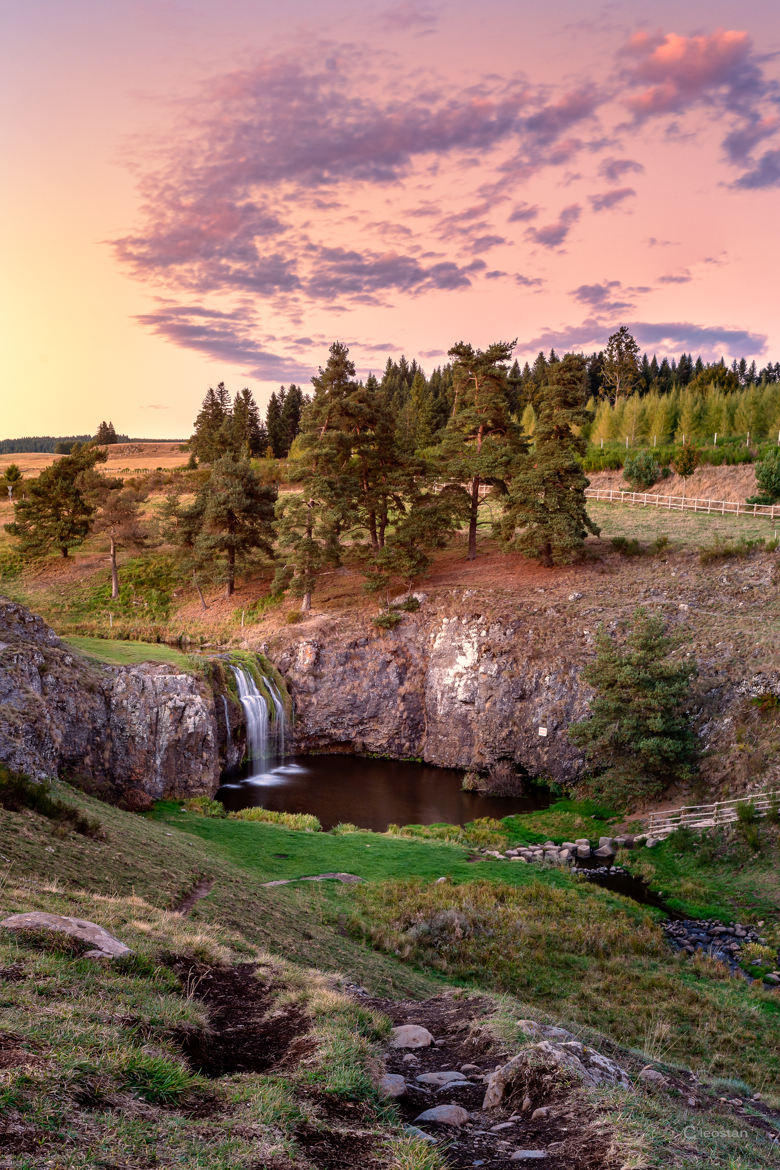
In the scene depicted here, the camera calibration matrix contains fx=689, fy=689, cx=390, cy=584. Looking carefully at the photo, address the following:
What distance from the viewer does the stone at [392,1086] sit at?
7.12 metres

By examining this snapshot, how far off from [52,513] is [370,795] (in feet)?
141

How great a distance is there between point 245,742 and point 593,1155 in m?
34.7

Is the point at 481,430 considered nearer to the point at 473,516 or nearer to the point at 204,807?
the point at 473,516

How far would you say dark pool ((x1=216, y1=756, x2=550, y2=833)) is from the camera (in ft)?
110

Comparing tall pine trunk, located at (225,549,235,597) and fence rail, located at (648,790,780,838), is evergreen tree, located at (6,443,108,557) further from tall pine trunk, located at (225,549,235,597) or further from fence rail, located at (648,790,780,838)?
fence rail, located at (648,790,780,838)

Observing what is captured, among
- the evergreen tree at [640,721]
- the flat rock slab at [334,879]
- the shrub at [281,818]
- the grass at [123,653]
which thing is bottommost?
the shrub at [281,818]

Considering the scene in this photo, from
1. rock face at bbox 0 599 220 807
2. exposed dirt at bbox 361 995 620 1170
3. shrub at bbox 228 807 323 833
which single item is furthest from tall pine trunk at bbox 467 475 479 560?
exposed dirt at bbox 361 995 620 1170

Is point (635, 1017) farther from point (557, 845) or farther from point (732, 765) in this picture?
point (732, 765)

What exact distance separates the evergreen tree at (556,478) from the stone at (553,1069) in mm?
37624

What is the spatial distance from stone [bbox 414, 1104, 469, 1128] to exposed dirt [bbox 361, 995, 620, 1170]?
0.18ft

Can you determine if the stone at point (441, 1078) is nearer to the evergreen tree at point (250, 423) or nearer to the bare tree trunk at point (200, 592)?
the bare tree trunk at point (200, 592)

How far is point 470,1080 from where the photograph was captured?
8039mm

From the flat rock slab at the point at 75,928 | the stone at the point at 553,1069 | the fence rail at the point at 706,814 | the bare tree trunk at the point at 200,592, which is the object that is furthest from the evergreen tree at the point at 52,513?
the stone at the point at 553,1069

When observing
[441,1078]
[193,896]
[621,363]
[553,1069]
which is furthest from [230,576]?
[621,363]
